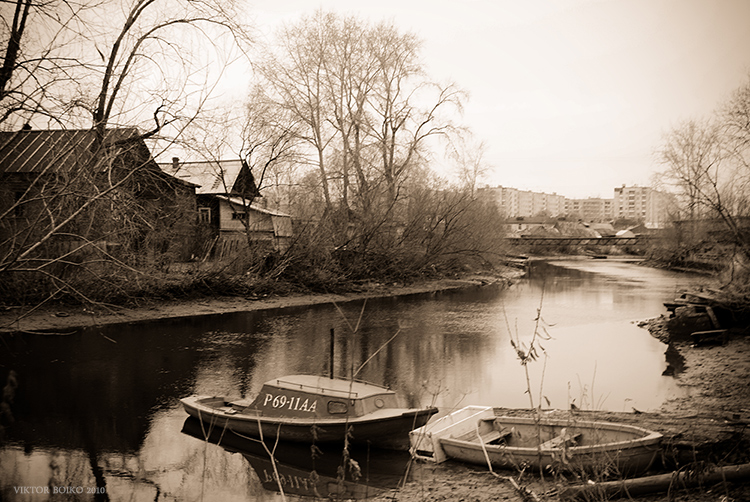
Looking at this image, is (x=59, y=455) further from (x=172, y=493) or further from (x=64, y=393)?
(x=64, y=393)

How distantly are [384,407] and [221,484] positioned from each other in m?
2.74

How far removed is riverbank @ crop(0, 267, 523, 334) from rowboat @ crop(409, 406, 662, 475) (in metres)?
5.40

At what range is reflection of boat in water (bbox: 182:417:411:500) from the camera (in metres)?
8.44

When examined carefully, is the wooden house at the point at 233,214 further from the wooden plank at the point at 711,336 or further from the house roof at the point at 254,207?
the wooden plank at the point at 711,336

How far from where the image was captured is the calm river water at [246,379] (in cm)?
874

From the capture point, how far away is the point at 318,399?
9492 millimetres

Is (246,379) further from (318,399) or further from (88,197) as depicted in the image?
(88,197)

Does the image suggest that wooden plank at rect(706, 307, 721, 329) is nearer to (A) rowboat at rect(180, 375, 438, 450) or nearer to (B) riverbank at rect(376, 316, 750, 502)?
(B) riverbank at rect(376, 316, 750, 502)

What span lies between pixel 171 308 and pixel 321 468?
17063 mm

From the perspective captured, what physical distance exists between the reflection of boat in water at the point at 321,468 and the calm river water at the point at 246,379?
0.03m

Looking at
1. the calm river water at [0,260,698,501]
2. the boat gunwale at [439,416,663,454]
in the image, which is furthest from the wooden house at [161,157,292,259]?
the boat gunwale at [439,416,663,454]

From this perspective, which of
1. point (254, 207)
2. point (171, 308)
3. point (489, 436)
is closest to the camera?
point (489, 436)

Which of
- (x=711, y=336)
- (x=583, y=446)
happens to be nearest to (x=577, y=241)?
(x=711, y=336)

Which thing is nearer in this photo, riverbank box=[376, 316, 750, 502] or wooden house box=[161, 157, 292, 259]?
riverbank box=[376, 316, 750, 502]
